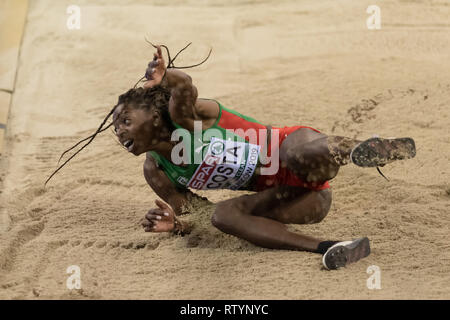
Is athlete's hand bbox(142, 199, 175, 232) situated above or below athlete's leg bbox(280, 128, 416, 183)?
below

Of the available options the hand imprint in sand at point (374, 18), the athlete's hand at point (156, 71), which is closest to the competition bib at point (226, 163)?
the athlete's hand at point (156, 71)

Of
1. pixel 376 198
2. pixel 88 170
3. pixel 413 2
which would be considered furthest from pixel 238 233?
pixel 413 2

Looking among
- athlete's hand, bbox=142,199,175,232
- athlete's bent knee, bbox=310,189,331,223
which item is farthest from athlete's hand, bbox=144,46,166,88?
athlete's bent knee, bbox=310,189,331,223

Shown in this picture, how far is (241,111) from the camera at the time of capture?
4289mm

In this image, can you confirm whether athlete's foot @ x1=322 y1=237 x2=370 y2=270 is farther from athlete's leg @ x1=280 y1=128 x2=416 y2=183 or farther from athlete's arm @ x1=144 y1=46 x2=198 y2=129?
athlete's arm @ x1=144 y1=46 x2=198 y2=129

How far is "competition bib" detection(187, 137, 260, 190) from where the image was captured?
2.72 metres

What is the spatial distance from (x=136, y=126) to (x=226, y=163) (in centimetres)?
45

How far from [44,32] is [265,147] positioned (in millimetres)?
3725

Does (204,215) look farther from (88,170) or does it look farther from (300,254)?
(88,170)

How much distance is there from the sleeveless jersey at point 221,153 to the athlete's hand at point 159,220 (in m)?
0.19

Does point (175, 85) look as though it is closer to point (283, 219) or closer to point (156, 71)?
point (156, 71)

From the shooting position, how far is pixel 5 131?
448 centimetres

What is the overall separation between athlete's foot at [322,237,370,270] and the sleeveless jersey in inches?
21.7

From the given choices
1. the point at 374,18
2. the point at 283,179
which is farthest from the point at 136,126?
the point at 374,18
